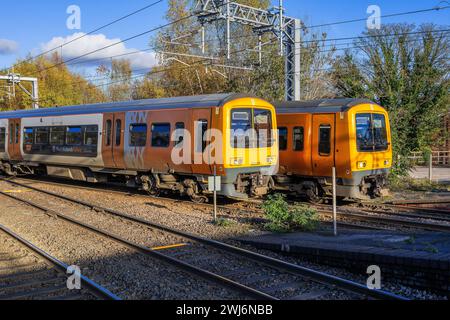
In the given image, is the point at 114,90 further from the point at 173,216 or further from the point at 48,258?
the point at 48,258

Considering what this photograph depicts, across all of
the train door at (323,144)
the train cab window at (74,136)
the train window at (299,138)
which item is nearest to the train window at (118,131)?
the train cab window at (74,136)

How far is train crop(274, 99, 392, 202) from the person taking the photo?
13.1m

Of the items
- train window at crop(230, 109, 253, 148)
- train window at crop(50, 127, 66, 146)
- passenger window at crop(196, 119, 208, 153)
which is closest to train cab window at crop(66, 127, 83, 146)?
train window at crop(50, 127, 66, 146)

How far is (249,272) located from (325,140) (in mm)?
7374

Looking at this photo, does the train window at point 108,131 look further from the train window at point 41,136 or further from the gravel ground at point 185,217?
the train window at point 41,136

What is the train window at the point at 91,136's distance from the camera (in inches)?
657

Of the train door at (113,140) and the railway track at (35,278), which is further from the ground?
the train door at (113,140)

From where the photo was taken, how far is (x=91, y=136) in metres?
16.9

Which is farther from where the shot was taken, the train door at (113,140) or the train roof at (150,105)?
the train door at (113,140)

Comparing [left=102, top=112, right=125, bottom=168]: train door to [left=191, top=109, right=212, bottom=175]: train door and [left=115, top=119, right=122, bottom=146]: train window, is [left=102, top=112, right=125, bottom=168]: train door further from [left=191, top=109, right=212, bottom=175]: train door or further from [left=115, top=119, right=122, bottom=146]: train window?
[left=191, top=109, right=212, bottom=175]: train door

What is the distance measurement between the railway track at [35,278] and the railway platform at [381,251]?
3.30m

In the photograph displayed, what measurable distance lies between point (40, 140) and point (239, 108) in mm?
10674

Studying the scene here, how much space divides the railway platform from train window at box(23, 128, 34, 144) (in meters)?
14.9

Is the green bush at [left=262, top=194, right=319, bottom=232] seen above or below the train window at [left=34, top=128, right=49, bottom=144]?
below
